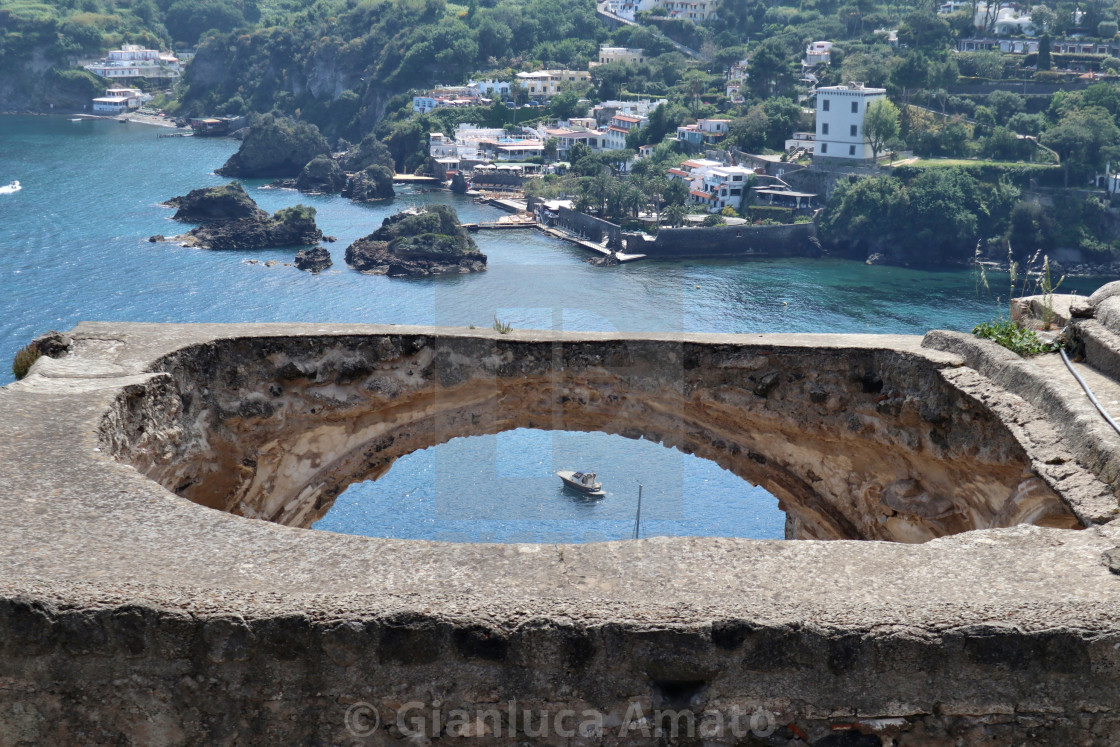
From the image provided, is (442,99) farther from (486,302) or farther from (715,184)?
(486,302)

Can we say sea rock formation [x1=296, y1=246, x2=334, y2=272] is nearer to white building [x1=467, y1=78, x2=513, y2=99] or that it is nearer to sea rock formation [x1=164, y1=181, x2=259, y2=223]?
sea rock formation [x1=164, y1=181, x2=259, y2=223]

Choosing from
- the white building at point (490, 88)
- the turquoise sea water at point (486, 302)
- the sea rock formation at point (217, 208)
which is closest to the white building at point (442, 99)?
the white building at point (490, 88)

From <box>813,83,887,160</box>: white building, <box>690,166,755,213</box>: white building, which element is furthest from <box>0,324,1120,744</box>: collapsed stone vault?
<box>813,83,887,160</box>: white building

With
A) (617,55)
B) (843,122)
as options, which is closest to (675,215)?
(843,122)

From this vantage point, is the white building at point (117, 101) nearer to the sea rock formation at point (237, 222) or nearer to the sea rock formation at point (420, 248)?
the sea rock formation at point (237, 222)

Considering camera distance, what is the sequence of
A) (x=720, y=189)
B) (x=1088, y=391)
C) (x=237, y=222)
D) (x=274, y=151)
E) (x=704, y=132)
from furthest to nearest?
(x=274, y=151)
(x=704, y=132)
(x=720, y=189)
(x=237, y=222)
(x=1088, y=391)

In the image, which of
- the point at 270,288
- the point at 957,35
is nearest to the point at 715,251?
the point at 270,288
